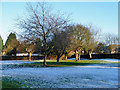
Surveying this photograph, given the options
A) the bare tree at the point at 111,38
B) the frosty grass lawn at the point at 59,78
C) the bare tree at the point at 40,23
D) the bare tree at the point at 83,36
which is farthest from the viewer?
the bare tree at the point at 111,38

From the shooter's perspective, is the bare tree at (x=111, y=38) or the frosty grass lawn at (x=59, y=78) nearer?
the frosty grass lawn at (x=59, y=78)

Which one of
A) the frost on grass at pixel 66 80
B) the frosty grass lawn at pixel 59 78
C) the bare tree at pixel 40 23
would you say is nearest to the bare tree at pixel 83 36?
the bare tree at pixel 40 23

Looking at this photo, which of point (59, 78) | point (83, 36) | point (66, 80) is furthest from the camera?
point (83, 36)

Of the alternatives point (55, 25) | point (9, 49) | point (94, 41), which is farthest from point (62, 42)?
point (9, 49)

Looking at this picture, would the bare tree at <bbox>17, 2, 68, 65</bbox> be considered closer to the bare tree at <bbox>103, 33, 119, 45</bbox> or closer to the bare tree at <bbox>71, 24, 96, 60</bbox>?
the bare tree at <bbox>71, 24, 96, 60</bbox>

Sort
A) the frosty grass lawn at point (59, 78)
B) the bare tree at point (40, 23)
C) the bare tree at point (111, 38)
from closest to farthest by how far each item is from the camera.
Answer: the frosty grass lawn at point (59, 78)
the bare tree at point (40, 23)
the bare tree at point (111, 38)

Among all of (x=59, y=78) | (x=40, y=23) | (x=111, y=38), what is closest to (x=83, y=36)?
(x=40, y=23)

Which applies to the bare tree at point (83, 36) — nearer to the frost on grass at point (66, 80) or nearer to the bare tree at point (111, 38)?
the bare tree at point (111, 38)

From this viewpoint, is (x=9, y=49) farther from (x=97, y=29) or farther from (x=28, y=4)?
(x=28, y=4)

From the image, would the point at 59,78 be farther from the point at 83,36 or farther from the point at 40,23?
the point at 83,36

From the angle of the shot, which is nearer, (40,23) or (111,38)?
(40,23)

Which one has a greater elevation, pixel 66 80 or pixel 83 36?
pixel 83 36

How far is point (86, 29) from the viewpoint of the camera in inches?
1484

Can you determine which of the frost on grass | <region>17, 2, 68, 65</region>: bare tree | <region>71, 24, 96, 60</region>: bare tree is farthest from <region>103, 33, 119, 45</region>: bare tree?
the frost on grass
